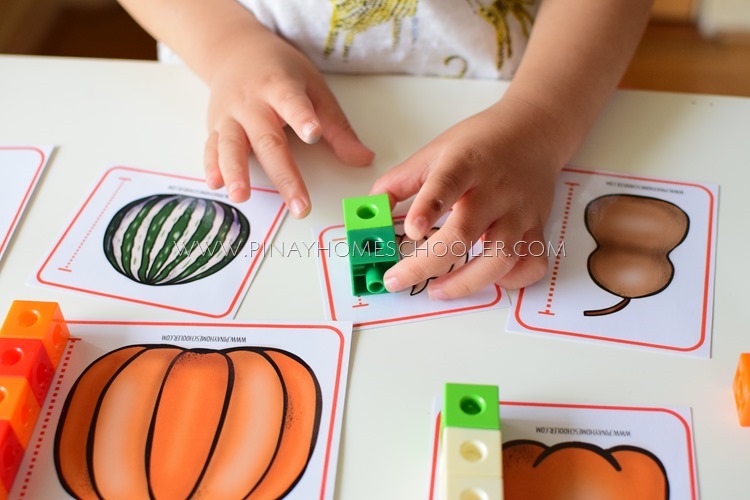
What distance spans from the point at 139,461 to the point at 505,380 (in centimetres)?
25

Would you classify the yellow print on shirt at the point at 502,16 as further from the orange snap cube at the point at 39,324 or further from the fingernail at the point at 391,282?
the orange snap cube at the point at 39,324

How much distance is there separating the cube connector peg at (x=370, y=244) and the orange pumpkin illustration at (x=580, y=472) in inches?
6.6

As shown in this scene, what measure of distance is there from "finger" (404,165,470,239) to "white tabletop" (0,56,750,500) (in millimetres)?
74

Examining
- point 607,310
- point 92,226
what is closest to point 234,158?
point 92,226

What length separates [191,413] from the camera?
0.51 metres

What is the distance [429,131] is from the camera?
708 mm

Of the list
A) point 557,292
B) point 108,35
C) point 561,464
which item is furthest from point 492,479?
point 108,35

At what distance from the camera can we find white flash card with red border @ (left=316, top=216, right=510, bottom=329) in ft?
1.86

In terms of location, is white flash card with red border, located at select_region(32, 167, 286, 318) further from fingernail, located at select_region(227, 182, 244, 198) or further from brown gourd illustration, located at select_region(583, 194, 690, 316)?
brown gourd illustration, located at select_region(583, 194, 690, 316)

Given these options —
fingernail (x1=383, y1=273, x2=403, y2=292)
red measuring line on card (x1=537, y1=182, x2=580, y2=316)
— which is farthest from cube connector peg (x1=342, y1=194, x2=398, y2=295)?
red measuring line on card (x1=537, y1=182, x2=580, y2=316)

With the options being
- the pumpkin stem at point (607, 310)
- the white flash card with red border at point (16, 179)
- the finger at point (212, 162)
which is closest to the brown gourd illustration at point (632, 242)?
the pumpkin stem at point (607, 310)

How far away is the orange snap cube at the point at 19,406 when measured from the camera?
18.9 inches

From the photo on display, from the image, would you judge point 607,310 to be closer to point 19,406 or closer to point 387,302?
point 387,302

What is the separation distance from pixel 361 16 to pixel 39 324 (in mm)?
449
